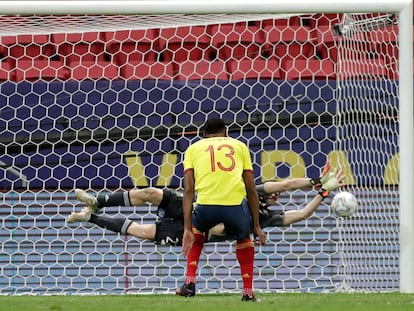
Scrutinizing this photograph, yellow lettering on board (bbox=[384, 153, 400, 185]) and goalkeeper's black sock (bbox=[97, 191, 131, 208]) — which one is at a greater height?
yellow lettering on board (bbox=[384, 153, 400, 185])

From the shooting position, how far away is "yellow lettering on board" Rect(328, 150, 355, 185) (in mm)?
8496

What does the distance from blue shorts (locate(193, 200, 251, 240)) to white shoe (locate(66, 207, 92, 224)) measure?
1.71 meters

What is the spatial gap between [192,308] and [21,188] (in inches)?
139

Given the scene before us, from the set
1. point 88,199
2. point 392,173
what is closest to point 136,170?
point 88,199

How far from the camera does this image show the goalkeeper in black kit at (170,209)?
829 cm

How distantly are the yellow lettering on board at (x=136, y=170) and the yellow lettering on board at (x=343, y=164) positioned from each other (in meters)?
1.58

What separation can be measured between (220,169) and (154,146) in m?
2.32

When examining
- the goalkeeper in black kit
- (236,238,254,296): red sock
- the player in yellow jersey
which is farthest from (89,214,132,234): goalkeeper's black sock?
(236,238,254,296): red sock

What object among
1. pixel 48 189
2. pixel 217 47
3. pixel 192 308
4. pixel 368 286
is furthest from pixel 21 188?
pixel 192 308

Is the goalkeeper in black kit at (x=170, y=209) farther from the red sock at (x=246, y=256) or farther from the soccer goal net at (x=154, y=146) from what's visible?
the red sock at (x=246, y=256)

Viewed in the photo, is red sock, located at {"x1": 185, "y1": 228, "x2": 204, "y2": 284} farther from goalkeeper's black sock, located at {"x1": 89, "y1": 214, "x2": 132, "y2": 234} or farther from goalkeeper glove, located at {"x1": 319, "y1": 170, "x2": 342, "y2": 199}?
goalkeeper's black sock, located at {"x1": 89, "y1": 214, "x2": 132, "y2": 234}

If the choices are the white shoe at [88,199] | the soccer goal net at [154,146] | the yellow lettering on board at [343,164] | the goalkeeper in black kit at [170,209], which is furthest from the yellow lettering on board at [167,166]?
the yellow lettering on board at [343,164]

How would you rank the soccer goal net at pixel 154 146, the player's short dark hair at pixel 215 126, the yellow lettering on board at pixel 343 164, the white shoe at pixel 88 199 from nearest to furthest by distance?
the player's short dark hair at pixel 215 126, the white shoe at pixel 88 199, the yellow lettering on board at pixel 343 164, the soccer goal net at pixel 154 146

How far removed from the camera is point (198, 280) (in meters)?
8.99
